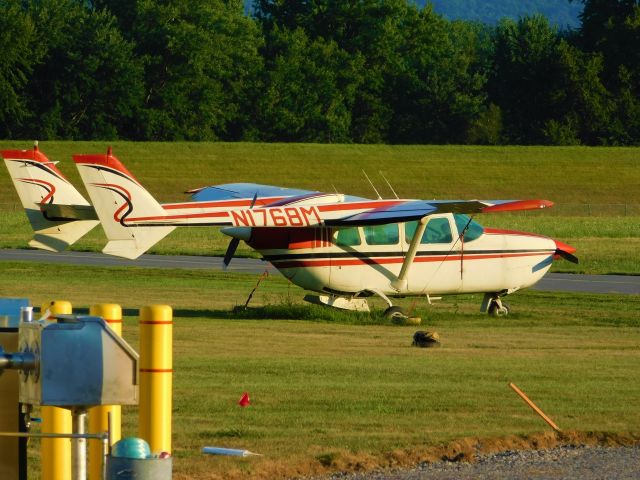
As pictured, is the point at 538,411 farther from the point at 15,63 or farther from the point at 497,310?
the point at 15,63

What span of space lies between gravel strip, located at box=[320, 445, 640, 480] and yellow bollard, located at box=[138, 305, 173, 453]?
1.72 meters

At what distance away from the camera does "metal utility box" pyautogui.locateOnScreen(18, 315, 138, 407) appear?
265 inches

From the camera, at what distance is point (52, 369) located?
675 cm

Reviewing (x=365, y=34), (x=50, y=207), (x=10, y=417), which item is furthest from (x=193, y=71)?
(x=10, y=417)

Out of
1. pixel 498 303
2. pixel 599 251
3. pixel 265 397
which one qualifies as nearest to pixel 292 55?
pixel 599 251

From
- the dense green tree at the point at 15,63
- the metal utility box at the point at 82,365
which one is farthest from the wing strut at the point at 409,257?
the dense green tree at the point at 15,63

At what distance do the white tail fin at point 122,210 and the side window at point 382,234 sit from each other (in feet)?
11.6

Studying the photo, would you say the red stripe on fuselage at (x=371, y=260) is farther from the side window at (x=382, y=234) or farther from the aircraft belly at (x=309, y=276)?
the side window at (x=382, y=234)

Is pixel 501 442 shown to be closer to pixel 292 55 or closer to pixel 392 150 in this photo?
pixel 392 150

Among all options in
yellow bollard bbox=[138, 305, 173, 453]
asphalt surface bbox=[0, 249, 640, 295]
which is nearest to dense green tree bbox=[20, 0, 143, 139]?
asphalt surface bbox=[0, 249, 640, 295]

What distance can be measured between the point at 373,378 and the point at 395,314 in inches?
298

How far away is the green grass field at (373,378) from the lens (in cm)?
1128

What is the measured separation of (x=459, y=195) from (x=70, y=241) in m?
58.2

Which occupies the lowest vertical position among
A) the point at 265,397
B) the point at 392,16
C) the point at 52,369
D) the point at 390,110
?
the point at 265,397
